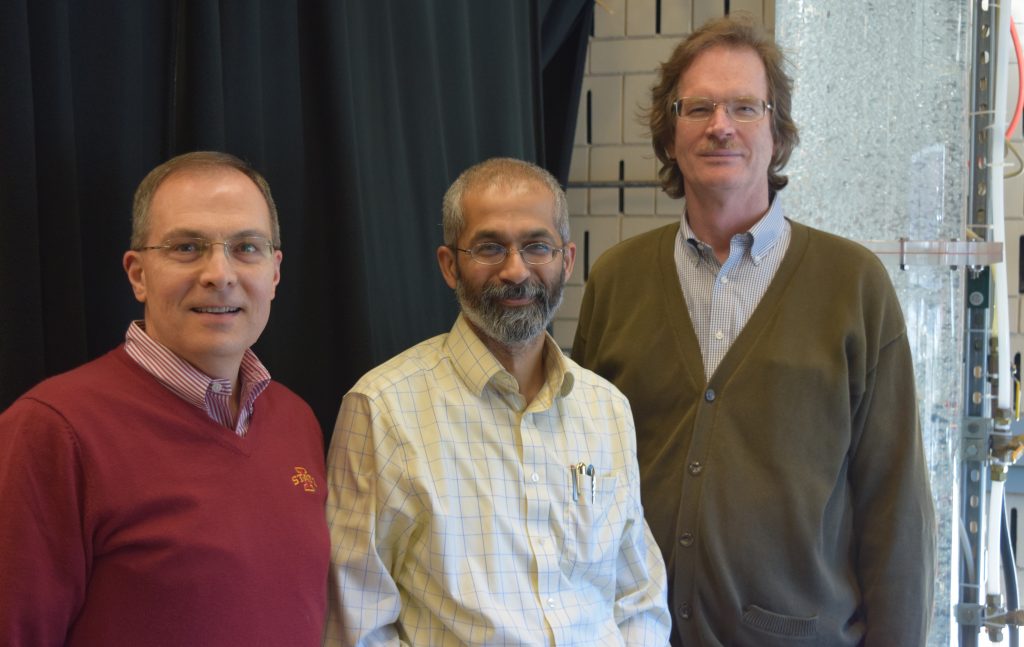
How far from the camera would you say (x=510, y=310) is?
1543 millimetres

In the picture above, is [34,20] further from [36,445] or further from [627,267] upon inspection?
[627,267]

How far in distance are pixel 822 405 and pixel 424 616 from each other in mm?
799

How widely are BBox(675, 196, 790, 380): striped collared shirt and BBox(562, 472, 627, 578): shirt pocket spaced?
1.09 ft

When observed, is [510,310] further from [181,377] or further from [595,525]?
[181,377]

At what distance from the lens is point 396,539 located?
1.45m

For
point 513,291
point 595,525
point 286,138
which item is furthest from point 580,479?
point 286,138

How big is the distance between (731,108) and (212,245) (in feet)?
3.36

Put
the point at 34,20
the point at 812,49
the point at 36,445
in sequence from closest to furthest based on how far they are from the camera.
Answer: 1. the point at 36,445
2. the point at 34,20
3. the point at 812,49

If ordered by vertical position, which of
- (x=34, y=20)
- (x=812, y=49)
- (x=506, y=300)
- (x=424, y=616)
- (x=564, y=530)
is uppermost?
(x=812, y=49)

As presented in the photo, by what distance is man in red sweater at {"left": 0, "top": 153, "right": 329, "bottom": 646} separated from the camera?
107 centimetres

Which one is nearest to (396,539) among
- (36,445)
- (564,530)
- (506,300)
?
(564,530)

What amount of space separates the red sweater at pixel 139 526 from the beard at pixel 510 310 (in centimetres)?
41

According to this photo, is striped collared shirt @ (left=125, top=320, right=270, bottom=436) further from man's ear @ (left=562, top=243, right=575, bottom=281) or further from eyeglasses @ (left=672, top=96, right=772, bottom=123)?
eyeglasses @ (left=672, top=96, right=772, bottom=123)

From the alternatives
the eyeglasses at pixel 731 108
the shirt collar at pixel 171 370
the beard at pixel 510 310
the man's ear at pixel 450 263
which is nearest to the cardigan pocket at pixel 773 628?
the beard at pixel 510 310
